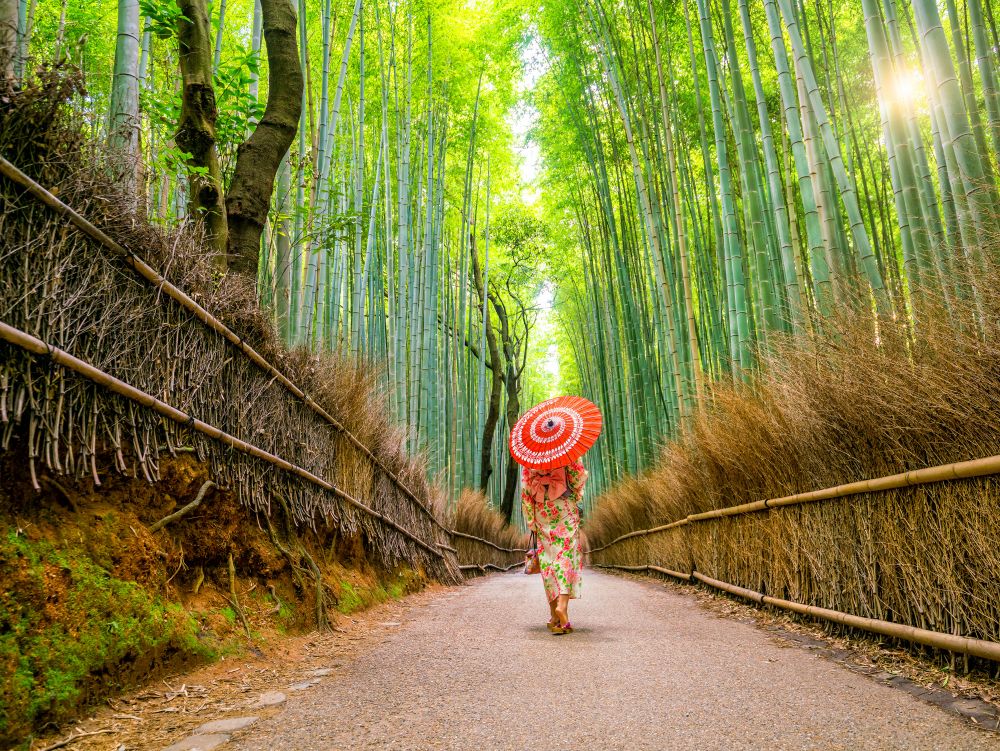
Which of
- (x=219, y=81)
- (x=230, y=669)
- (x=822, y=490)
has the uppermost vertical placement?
(x=219, y=81)

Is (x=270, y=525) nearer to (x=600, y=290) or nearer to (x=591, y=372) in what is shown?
(x=600, y=290)

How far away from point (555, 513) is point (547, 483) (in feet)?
0.50

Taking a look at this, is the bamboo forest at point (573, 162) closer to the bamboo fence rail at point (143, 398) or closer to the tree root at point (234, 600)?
the bamboo fence rail at point (143, 398)

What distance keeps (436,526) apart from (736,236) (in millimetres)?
3332

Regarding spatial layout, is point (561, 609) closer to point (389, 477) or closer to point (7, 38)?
point (389, 477)

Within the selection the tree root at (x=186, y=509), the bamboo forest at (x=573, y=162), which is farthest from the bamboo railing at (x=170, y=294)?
the tree root at (x=186, y=509)

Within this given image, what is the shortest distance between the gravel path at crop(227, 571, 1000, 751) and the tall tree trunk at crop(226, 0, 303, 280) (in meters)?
Answer: 2.10

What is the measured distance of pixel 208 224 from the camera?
300 centimetres

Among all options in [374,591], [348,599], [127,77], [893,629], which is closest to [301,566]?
[348,599]

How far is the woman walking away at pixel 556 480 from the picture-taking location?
9.69ft

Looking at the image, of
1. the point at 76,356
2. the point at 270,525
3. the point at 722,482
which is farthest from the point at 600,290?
the point at 76,356

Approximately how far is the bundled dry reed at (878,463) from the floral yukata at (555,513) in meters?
0.88

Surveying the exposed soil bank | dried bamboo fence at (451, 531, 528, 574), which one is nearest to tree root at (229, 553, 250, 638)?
the exposed soil bank

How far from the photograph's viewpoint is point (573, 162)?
27.0ft
